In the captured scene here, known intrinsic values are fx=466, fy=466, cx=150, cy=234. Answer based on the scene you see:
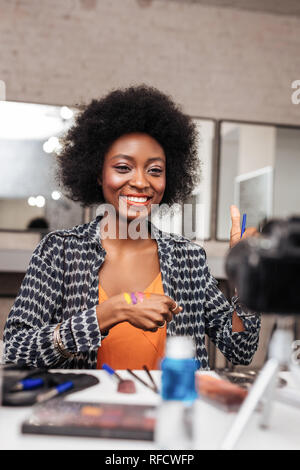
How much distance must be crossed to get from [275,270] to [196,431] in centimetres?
24

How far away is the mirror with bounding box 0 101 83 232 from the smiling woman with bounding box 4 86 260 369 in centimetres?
153

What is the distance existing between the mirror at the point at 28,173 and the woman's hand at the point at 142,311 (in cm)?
222

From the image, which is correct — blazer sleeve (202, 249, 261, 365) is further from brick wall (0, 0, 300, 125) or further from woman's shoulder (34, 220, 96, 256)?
brick wall (0, 0, 300, 125)

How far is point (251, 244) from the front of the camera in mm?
507

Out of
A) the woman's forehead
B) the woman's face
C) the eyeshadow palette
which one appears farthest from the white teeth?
the eyeshadow palette

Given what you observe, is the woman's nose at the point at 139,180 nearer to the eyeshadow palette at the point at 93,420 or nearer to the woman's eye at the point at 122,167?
the woman's eye at the point at 122,167

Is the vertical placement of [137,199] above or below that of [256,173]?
below

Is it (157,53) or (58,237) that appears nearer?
(58,237)

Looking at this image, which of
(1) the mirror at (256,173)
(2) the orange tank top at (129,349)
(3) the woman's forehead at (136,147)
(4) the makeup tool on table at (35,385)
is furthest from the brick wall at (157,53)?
(4) the makeup tool on table at (35,385)

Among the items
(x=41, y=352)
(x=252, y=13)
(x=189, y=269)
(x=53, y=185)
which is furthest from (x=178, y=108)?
(x=252, y=13)

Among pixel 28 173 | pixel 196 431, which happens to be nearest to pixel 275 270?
pixel 196 431

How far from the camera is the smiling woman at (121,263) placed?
1080 mm

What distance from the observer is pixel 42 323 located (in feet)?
3.65

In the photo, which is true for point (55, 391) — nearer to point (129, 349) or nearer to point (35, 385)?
point (35, 385)
